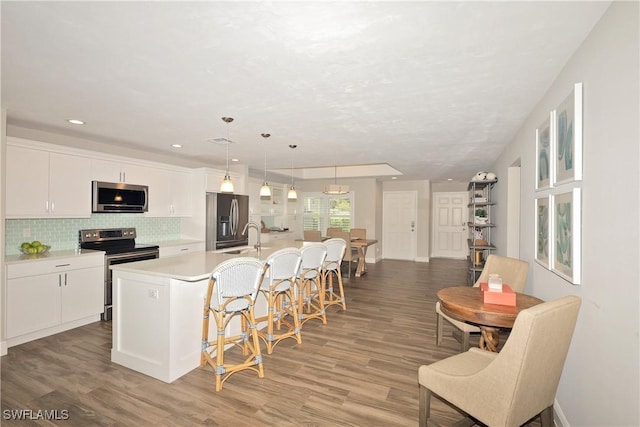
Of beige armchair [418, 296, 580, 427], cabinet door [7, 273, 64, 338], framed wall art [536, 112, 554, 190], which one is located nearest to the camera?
beige armchair [418, 296, 580, 427]

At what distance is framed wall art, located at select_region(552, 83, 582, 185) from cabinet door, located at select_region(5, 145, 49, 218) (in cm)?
509

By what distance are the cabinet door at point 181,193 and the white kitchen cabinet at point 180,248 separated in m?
0.59

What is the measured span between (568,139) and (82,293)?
16.8ft

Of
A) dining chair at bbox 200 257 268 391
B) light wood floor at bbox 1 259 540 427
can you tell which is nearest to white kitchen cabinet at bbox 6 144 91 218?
light wood floor at bbox 1 259 540 427

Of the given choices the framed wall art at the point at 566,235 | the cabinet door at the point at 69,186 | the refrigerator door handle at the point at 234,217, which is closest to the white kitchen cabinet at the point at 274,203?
the refrigerator door handle at the point at 234,217

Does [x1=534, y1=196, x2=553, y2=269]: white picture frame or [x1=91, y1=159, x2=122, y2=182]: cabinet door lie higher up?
[x1=91, y1=159, x2=122, y2=182]: cabinet door

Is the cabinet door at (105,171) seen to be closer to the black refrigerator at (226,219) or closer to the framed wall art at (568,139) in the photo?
the black refrigerator at (226,219)

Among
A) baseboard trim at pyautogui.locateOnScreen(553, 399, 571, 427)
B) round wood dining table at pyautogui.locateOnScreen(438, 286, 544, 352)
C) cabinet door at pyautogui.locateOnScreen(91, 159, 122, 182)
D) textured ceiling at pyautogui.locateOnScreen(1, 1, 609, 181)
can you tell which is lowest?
baseboard trim at pyautogui.locateOnScreen(553, 399, 571, 427)

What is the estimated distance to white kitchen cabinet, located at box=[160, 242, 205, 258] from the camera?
4.73 metres

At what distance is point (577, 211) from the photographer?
1776 mm

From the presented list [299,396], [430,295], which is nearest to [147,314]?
[299,396]

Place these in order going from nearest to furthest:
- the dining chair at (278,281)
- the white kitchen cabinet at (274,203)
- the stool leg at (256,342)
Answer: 1. the stool leg at (256,342)
2. the dining chair at (278,281)
3. the white kitchen cabinet at (274,203)

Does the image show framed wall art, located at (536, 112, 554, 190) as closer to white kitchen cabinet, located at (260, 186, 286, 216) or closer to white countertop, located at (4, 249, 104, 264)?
white countertop, located at (4, 249, 104, 264)

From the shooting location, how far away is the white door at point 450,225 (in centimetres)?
934
